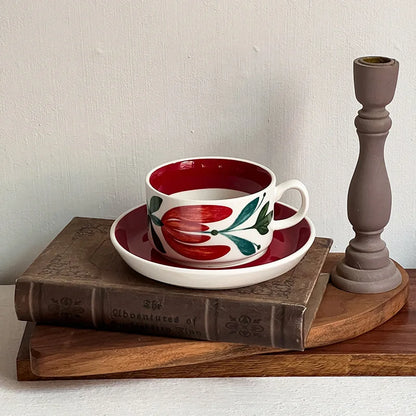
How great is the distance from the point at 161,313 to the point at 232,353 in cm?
6

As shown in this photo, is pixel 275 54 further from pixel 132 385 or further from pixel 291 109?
pixel 132 385

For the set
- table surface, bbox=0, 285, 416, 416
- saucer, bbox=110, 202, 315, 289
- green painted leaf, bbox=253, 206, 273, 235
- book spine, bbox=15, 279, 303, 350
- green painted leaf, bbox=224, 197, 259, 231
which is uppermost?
green painted leaf, bbox=224, 197, 259, 231

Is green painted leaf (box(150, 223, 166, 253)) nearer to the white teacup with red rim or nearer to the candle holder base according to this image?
the white teacup with red rim

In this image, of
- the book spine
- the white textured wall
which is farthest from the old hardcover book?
the white textured wall

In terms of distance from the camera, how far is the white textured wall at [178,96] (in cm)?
70

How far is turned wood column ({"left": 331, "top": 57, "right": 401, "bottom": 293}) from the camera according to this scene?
2.03 ft

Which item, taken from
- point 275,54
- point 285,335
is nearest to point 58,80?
point 275,54

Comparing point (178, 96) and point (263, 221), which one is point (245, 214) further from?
point (178, 96)

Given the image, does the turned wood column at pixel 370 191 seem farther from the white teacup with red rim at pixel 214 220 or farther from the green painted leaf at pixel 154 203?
the green painted leaf at pixel 154 203

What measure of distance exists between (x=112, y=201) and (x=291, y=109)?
20cm

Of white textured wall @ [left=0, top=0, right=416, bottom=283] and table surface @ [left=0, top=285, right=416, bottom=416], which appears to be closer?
table surface @ [left=0, top=285, right=416, bottom=416]

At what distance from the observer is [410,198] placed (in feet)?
2.51

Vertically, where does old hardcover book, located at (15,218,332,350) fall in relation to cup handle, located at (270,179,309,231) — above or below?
below

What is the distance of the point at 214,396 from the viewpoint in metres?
0.59
